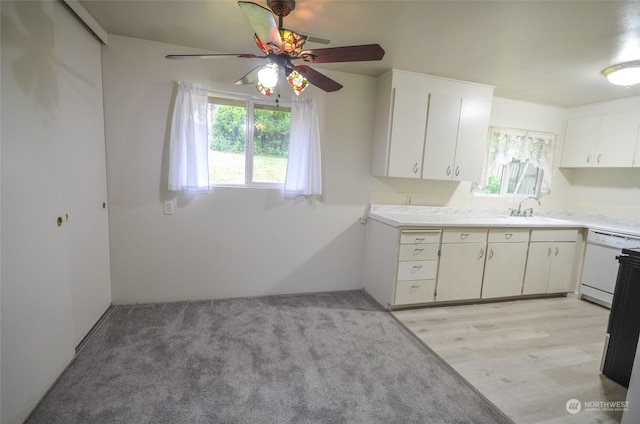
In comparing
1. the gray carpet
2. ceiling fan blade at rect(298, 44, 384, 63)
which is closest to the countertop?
the gray carpet

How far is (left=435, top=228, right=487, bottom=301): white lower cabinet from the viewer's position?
3.01 meters

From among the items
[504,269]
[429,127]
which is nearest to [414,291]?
[504,269]

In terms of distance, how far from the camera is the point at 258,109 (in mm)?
2988

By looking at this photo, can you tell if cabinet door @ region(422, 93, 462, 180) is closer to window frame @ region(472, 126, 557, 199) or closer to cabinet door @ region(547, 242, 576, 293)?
window frame @ region(472, 126, 557, 199)

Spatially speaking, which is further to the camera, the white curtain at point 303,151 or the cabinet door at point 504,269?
the cabinet door at point 504,269

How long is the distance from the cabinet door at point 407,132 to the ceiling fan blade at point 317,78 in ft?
3.96

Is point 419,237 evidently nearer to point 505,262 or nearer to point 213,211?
point 505,262

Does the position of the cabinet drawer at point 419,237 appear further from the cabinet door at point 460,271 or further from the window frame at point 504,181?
the window frame at point 504,181

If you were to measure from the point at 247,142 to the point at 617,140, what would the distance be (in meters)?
4.45

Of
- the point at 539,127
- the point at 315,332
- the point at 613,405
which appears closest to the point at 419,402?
the point at 315,332

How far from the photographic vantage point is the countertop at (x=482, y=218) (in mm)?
2996

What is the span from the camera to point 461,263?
307 centimetres

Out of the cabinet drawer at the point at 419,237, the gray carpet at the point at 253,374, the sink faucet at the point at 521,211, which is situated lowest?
the gray carpet at the point at 253,374

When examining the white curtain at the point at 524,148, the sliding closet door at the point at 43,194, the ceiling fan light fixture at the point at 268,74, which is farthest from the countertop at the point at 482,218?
the sliding closet door at the point at 43,194
